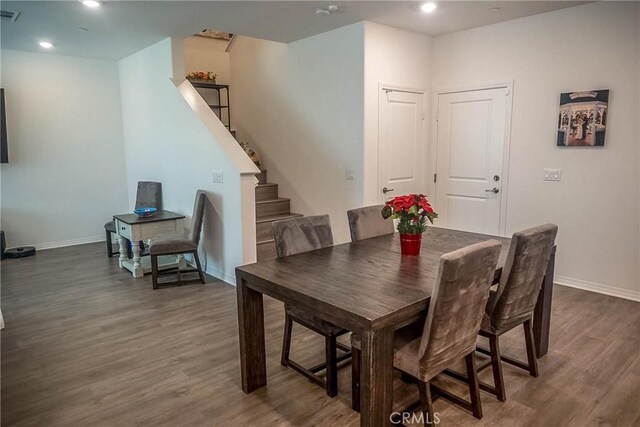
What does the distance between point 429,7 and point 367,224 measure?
2.07 meters

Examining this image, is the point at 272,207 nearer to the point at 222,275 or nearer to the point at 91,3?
the point at 222,275

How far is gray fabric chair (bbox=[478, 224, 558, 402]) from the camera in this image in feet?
7.47

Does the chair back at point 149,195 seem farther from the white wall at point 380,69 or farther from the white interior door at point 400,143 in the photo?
the white interior door at point 400,143

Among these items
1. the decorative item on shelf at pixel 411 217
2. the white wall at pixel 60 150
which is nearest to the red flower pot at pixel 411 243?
the decorative item on shelf at pixel 411 217

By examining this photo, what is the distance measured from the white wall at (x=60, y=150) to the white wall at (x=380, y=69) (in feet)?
13.0

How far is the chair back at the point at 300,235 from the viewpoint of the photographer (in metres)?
2.75

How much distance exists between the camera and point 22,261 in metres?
5.45

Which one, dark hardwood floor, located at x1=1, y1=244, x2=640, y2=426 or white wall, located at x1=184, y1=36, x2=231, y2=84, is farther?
white wall, located at x1=184, y1=36, x2=231, y2=84

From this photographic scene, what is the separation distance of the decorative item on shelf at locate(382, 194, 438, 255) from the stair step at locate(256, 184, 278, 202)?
312cm

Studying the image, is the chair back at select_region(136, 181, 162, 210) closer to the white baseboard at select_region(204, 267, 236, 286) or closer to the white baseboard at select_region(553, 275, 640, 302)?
the white baseboard at select_region(204, 267, 236, 286)

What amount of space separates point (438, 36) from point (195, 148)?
300 cm

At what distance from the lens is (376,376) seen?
1805mm

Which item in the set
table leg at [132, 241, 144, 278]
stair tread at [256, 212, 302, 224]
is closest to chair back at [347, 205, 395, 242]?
stair tread at [256, 212, 302, 224]

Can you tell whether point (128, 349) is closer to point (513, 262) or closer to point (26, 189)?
point (513, 262)
